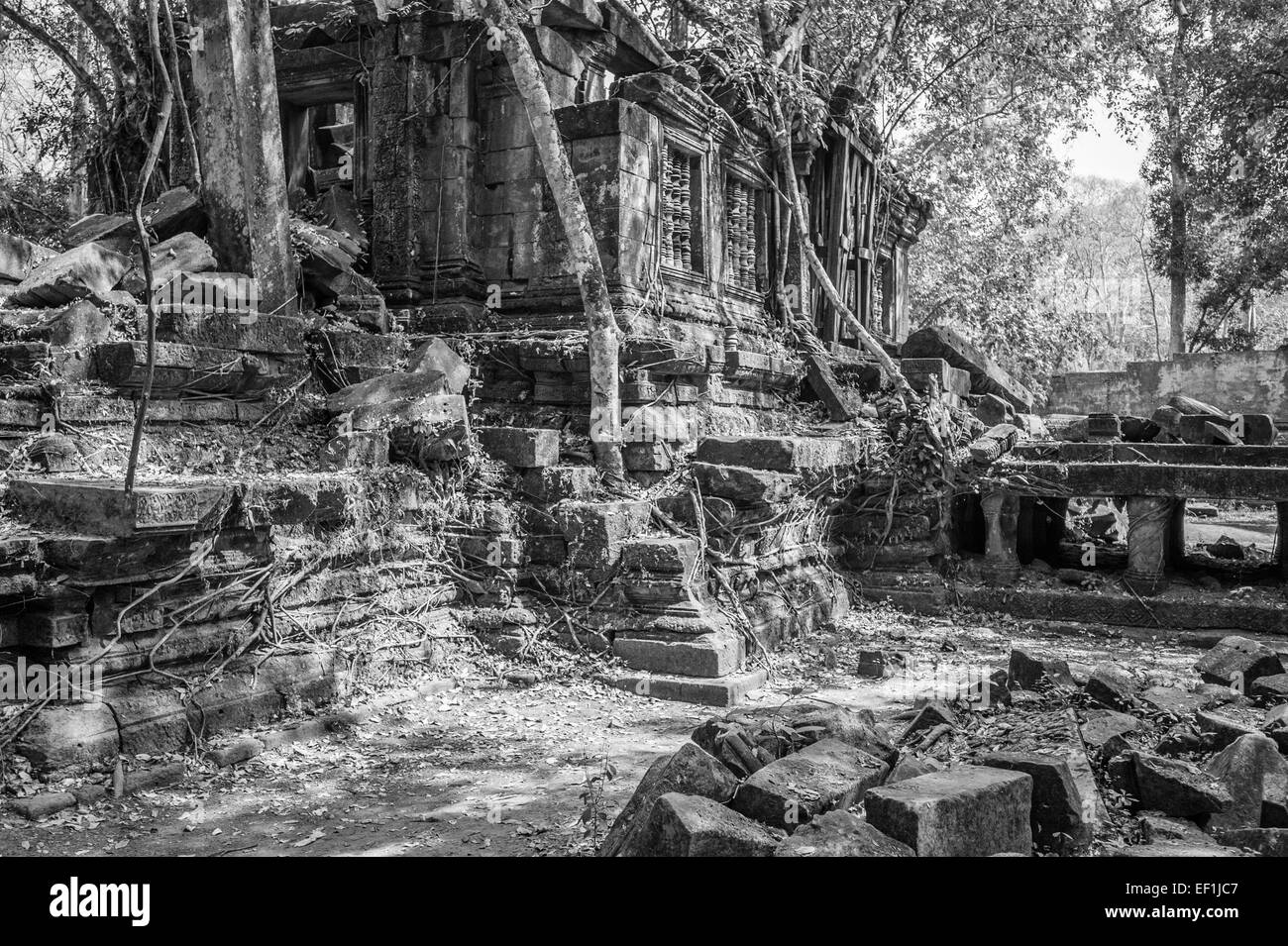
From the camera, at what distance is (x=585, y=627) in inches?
268

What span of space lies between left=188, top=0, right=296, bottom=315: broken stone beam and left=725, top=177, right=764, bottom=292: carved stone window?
4912mm

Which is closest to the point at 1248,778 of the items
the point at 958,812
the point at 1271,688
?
the point at 958,812

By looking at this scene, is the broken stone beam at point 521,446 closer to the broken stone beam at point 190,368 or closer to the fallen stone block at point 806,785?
the broken stone beam at point 190,368

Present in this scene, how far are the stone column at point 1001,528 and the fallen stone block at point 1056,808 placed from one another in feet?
17.6

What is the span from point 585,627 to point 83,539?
10.4 feet

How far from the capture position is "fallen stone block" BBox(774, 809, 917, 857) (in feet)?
9.98

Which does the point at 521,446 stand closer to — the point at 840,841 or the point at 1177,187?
the point at 840,841

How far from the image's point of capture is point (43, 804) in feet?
13.5

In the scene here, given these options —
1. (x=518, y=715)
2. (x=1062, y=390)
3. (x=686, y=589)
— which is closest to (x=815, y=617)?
(x=686, y=589)

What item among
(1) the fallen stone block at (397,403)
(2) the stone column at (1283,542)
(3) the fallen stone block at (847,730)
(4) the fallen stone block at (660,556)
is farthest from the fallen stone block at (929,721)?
(2) the stone column at (1283,542)

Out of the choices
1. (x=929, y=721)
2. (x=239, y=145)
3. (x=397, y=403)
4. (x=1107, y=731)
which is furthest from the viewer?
(x=239, y=145)

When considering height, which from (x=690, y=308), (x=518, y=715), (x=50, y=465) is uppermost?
(x=690, y=308)

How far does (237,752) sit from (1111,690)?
423 cm

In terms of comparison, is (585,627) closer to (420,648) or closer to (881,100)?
(420,648)
